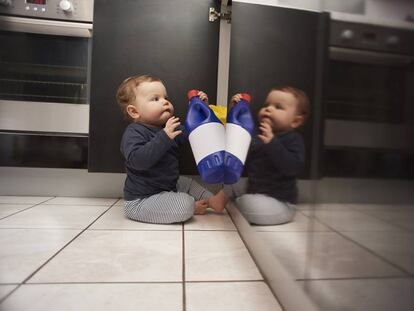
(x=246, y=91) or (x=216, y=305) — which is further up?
(x=246, y=91)

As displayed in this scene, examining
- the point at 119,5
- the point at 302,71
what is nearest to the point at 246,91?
the point at 302,71

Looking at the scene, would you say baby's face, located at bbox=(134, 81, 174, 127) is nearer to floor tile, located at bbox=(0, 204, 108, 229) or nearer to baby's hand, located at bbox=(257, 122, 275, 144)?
floor tile, located at bbox=(0, 204, 108, 229)

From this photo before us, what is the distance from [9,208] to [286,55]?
1089 mm

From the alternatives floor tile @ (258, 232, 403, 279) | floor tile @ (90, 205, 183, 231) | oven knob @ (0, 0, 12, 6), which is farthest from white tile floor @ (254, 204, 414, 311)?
oven knob @ (0, 0, 12, 6)

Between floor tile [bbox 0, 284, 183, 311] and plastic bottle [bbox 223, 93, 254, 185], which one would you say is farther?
plastic bottle [bbox 223, 93, 254, 185]

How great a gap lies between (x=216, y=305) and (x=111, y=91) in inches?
36.2

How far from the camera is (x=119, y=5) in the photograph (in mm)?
1159

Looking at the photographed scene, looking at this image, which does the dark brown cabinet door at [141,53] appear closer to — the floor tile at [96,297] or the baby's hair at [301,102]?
Result: the floor tile at [96,297]

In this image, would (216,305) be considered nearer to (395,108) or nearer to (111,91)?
(395,108)

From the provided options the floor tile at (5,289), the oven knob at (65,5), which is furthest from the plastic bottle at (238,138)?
the oven knob at (65,5)

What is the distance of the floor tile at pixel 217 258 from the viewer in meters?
0.61

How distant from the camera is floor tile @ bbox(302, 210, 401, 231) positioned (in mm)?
256

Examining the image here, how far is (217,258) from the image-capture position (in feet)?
2.29

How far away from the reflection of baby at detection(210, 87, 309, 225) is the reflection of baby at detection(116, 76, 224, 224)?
1.22 feet
